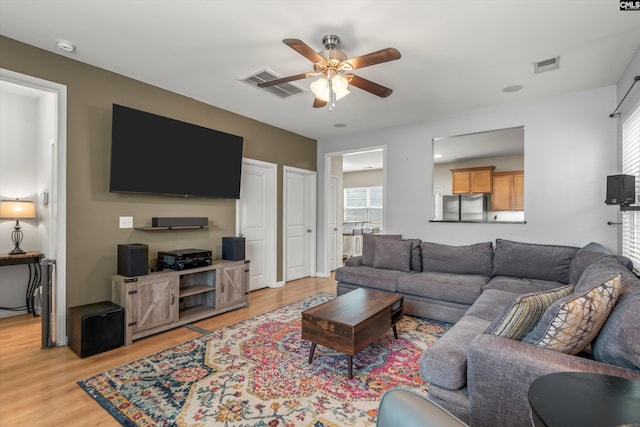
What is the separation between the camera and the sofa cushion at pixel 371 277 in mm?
3852

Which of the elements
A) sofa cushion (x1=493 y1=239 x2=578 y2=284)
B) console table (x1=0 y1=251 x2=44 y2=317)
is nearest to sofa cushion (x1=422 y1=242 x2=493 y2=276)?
sofa cushion (x1=493 y1=239 x2=578 y2=284)

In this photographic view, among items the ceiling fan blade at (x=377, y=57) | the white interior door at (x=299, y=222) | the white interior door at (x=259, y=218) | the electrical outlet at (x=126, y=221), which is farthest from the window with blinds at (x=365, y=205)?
the ceiling fan blade at (x=377, y=57)

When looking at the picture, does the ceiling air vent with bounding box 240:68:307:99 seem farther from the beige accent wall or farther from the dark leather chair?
the dark leather chair

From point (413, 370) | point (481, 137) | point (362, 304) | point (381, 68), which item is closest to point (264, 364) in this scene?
point (362, 304)

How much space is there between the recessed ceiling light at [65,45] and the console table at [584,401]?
3860 millimetres

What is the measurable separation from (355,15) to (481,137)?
4.24 m

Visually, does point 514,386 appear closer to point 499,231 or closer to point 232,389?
point 232,389

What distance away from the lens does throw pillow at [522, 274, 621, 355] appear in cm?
138

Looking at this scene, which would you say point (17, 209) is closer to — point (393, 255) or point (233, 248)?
point (233, 248)

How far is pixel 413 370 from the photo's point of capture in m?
2.44

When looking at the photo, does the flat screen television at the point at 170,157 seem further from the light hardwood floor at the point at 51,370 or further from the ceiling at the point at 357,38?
the light hardwood floor at the point at 51,370

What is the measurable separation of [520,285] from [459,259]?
800mm

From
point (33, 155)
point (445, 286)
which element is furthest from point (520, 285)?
point (33, 155)

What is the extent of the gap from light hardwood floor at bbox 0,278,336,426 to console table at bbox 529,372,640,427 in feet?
7.15
